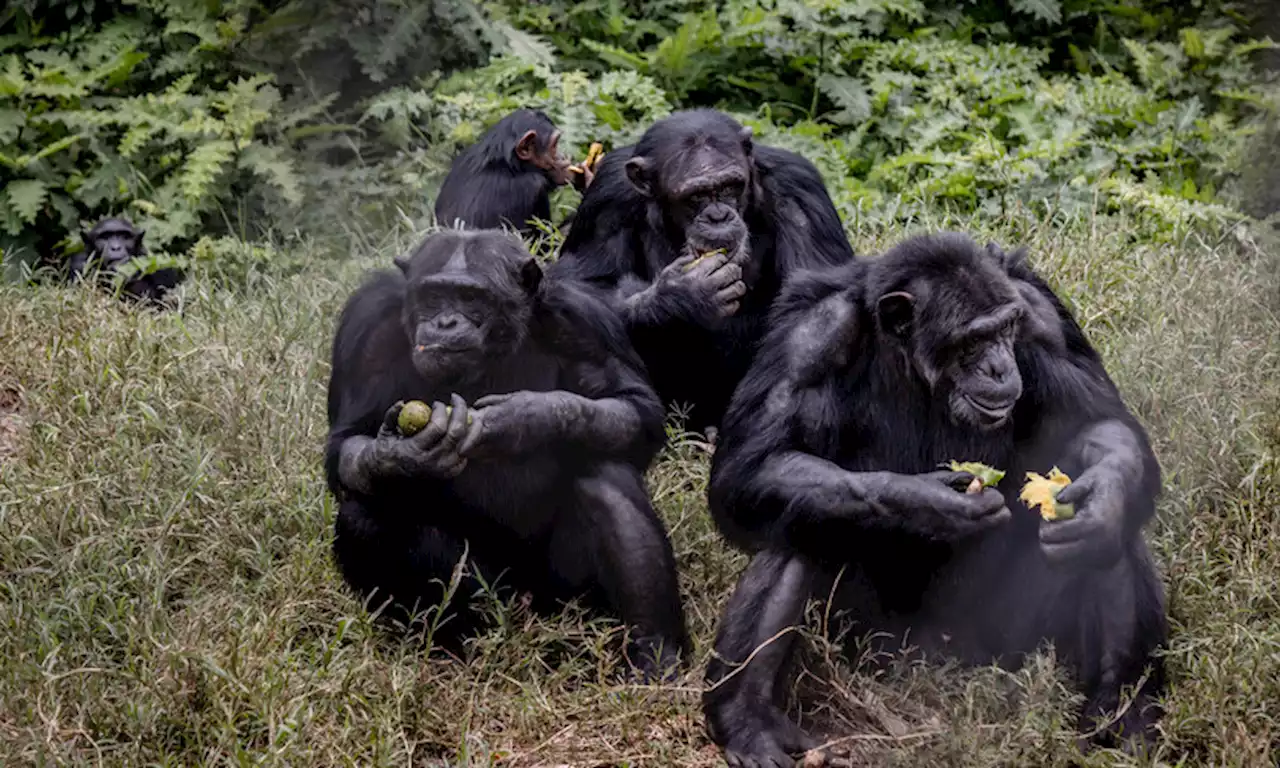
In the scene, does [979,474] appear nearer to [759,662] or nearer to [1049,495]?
[1049,495]

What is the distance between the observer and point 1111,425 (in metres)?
5.22

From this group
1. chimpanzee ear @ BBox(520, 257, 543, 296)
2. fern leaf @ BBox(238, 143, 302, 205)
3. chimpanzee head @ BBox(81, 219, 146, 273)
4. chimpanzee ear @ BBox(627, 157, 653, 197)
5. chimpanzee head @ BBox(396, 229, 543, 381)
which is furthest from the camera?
chimpanzee head @ BBox(81, 219, 146, 273)

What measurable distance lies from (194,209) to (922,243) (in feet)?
25.6

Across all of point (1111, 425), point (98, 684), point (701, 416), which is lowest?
point (701, 416)

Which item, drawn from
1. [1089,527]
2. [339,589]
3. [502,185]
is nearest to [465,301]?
[339,589]

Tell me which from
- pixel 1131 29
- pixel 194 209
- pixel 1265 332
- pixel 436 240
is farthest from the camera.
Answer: pixel 1131 29

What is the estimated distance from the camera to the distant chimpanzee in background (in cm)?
1007

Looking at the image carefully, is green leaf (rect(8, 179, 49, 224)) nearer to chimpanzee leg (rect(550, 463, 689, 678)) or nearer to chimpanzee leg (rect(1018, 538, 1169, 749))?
chimpanzee leg (rect(550, 463, 689, 678))

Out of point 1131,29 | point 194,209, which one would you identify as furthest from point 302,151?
point 1131,29

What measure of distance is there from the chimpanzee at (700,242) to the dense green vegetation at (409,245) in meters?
0.46

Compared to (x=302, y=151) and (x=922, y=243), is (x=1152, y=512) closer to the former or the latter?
(x=922, y=243)

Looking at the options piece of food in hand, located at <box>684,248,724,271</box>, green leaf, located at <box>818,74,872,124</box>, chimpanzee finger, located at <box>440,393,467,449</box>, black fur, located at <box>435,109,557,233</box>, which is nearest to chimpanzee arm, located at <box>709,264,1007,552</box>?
chimpanzee finger, located at <box>440,393,467,449</box>

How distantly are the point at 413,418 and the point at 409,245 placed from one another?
162 inches

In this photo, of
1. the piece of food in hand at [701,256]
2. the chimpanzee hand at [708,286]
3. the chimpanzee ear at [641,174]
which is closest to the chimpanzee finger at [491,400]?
the chimpanzee hand at [708,286]
